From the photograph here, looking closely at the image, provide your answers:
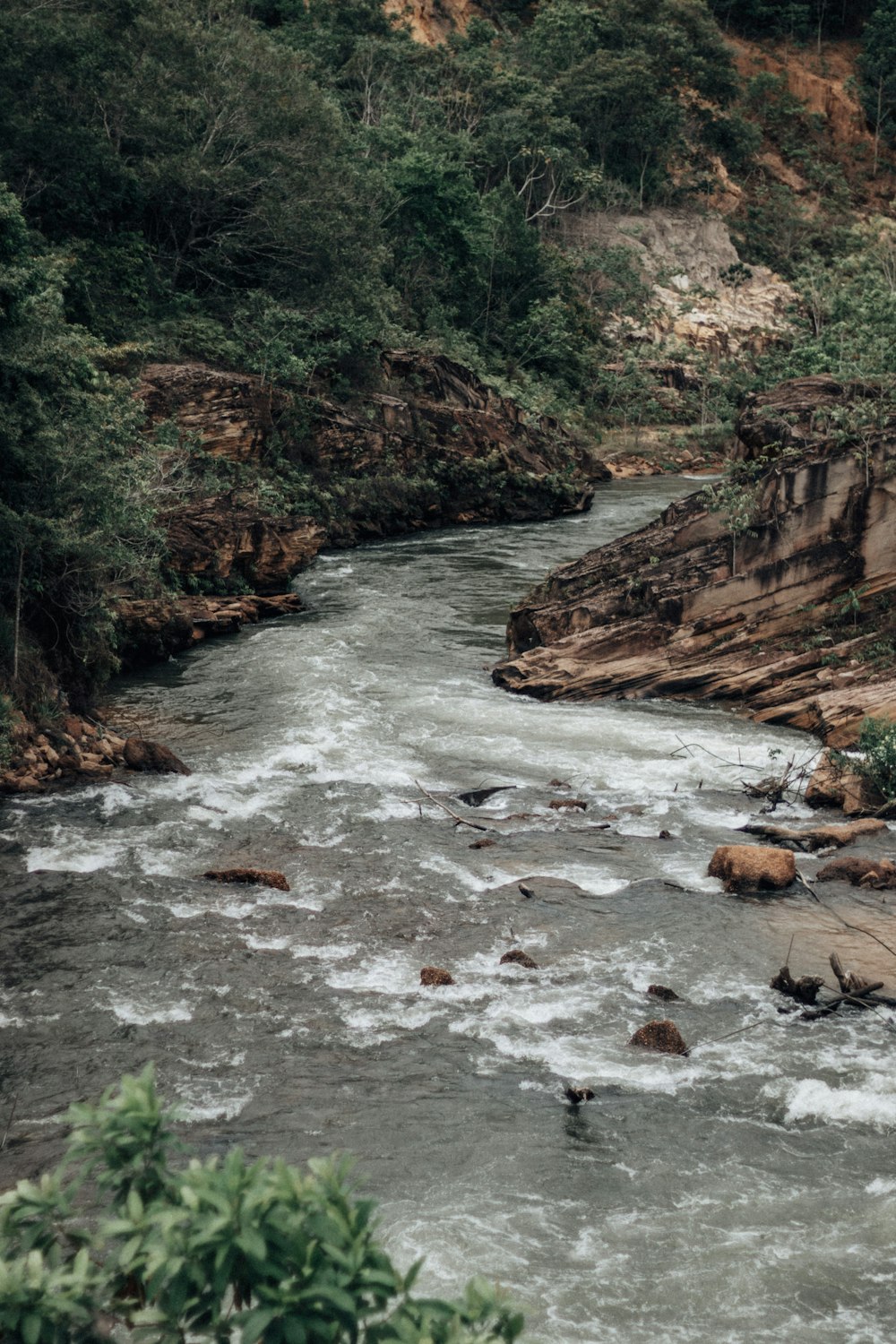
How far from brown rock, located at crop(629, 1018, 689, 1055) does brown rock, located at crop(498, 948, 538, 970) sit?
4.73 feet

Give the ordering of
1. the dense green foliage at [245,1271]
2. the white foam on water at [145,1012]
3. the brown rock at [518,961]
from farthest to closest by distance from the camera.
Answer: the brown rock at [518,961] < the white foam on water at [145,1012] < the dense green foliage at [245,1271]

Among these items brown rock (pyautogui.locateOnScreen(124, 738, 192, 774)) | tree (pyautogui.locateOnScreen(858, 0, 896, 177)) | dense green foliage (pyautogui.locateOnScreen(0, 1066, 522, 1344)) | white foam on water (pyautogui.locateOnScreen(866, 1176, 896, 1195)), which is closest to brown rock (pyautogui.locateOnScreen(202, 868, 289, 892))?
brown rock (pyautogui.locateOnScreen(124, 738, 192, 774))

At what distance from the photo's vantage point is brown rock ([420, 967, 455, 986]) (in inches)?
395

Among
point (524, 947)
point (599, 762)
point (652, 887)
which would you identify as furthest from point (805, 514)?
point (524, 947)

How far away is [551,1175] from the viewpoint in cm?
758

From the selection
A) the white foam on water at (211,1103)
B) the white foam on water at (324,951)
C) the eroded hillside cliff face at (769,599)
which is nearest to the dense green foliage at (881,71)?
the eroded hillside cliff face at (769,599)

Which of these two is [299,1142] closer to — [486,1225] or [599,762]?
[486,1225]

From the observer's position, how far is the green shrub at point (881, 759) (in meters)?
14.4

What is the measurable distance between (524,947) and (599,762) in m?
6.07

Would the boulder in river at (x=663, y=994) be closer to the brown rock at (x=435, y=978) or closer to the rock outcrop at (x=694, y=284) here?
the brown rock at (x=435, y=978)

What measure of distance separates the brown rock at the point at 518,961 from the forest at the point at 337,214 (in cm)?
802

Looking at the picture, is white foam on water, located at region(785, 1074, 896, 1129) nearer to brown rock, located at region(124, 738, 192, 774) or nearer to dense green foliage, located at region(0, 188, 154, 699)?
brown rock, located at region(124, 738, 192, 774)

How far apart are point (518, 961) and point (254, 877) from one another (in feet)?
10.2

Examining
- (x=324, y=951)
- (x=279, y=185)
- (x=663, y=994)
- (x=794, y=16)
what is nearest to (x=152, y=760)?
(x=324, y=951)
